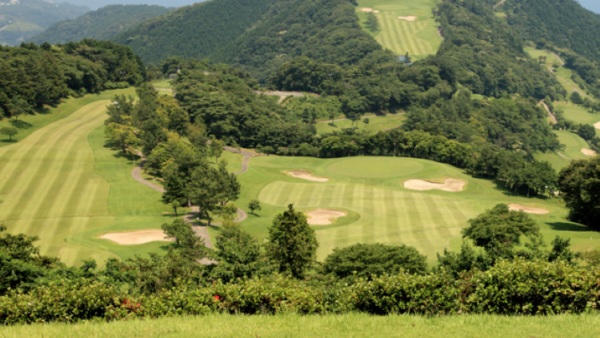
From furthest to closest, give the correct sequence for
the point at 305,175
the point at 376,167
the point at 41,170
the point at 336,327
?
the point at 376,167
the point at 305,175
the point at 41,170
the point at 336,327

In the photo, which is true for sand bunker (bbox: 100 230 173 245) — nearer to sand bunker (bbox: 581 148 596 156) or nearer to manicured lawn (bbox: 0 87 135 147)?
manicured lawn (bbox: 0 87 135 147)

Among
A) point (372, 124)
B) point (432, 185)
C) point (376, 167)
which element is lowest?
point (432, 185)

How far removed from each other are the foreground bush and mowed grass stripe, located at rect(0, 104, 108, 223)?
149 ft

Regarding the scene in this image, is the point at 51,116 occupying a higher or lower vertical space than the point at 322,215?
higher

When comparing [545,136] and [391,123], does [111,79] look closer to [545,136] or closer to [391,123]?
[391,123]

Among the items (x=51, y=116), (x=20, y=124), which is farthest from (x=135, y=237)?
(x=51, y=116)

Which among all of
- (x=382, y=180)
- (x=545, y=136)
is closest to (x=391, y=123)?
(x=545, y=136)

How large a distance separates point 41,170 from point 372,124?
111 metres

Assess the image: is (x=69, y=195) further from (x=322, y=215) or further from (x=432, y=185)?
(x=432, y=185)

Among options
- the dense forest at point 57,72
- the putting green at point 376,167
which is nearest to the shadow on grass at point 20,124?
the dense forest at point 57,72

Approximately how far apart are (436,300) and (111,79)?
149 m

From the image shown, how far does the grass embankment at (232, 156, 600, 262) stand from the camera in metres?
52.4

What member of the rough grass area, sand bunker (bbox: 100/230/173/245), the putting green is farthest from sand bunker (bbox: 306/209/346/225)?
the rough grass area

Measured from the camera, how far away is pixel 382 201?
238 feet
